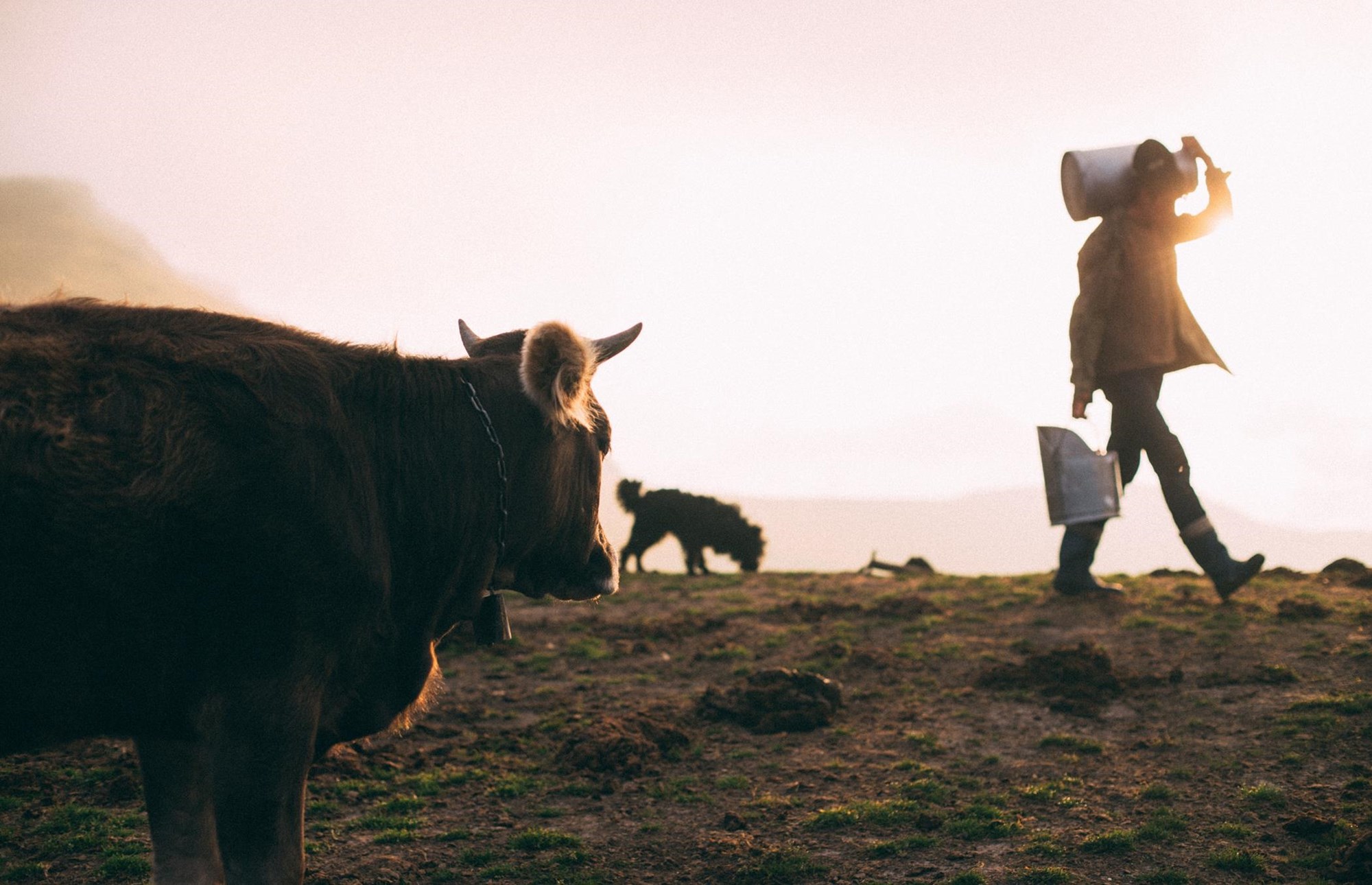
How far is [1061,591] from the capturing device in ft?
33.8

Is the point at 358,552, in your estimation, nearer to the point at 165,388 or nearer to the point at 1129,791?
the point at 165,388

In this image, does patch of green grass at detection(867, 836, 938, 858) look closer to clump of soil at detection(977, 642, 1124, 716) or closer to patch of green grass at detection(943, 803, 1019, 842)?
patch of green grass at detection(943, 803, 1019, 842)

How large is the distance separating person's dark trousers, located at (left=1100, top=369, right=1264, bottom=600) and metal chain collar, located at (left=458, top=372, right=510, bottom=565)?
23.0 ft

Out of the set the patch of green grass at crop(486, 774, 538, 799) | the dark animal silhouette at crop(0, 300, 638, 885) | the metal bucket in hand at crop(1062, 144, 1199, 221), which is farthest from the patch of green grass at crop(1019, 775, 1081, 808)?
the metal bucket in hand at crop(1062, 144, 1199, 221)

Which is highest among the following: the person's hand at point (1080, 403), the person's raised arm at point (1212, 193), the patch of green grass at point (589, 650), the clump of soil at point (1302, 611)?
the person's raised arm at point (1212, 193)

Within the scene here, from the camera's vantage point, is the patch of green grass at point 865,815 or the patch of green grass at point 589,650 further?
the patch of green grass at point 589,650

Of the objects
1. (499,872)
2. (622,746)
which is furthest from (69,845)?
(622,746)

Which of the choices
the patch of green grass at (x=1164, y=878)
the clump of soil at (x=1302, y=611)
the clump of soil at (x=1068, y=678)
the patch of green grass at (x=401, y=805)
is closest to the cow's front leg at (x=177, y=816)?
the patch of green grass at (x=401, y=805)

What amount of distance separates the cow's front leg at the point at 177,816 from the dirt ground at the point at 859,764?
1.16 meters

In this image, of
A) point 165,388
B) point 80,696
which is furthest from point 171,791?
point 165,388

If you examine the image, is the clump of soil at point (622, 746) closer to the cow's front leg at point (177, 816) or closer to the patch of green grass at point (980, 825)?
the patch of green grass at point (980, 825)

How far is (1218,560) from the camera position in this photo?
916 cm

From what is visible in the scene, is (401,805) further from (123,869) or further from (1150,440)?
(1150,440)

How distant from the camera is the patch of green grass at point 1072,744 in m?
6.47
